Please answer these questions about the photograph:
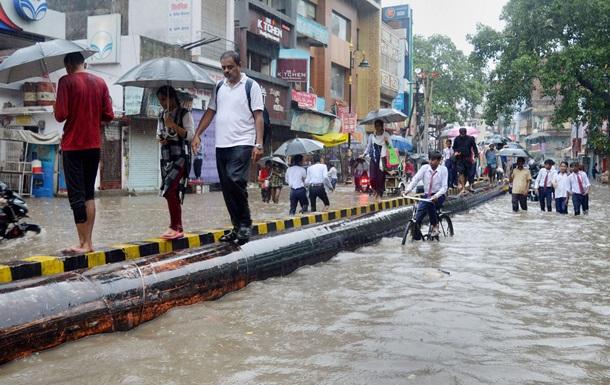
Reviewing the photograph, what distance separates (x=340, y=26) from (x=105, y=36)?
20254mm

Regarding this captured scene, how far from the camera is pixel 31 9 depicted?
59.8 ft

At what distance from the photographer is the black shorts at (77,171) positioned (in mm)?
5180

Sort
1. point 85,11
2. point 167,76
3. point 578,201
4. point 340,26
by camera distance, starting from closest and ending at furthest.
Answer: point 167,76 < point 578,201 < point 85,11 < point 340,26

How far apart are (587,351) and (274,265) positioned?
134 inches

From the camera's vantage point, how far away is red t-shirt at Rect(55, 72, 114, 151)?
5137 mm

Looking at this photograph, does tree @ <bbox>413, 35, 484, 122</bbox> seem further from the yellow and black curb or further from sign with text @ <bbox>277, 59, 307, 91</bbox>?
the yellow and black curb

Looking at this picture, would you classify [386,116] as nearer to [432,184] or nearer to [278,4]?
[432,184]

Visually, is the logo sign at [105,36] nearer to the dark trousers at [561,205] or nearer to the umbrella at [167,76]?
the dark trousers at [561,205]

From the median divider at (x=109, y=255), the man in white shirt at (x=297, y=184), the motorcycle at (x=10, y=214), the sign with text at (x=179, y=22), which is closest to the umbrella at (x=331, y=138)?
the sign with text at (x=179, y=22)

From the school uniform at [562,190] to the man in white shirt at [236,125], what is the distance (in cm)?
1244

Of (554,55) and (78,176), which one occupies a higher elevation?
(554,55)

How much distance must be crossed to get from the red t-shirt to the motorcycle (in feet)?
13.1

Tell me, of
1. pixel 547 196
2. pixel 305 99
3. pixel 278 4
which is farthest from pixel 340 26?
pixel 547 196

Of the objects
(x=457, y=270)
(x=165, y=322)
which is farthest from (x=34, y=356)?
(x=457, y=270)
